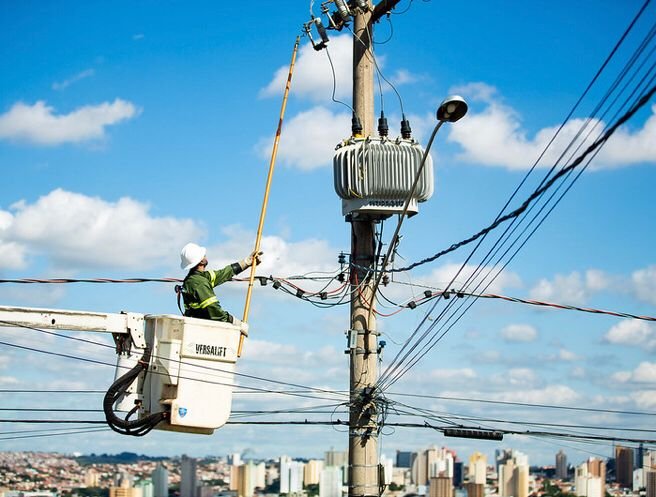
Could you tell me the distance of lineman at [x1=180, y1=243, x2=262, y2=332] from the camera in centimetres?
1274

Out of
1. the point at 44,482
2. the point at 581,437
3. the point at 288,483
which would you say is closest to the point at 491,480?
the point at 288,483

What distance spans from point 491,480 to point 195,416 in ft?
463

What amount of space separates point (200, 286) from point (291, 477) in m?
125

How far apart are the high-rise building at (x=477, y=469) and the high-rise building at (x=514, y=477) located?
36.6ft

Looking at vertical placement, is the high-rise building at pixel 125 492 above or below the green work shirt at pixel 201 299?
below

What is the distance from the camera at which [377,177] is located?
1545cm

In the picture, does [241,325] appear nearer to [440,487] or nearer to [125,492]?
[440,487]

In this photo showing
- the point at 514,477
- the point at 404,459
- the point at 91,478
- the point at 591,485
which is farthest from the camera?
the point at 404,459

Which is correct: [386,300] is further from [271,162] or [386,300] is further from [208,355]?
[208,355]

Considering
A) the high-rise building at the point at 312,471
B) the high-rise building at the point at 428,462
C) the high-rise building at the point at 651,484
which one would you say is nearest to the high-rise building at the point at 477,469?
the high-rise building at the point at 428,462

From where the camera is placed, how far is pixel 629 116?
910 centimetres

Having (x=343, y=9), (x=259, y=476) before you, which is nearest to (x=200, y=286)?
(x=343, y=9)

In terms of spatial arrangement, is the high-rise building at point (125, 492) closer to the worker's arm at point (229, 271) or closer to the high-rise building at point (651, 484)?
the high-rise building at point (651, 484)

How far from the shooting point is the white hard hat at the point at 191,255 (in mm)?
13023
